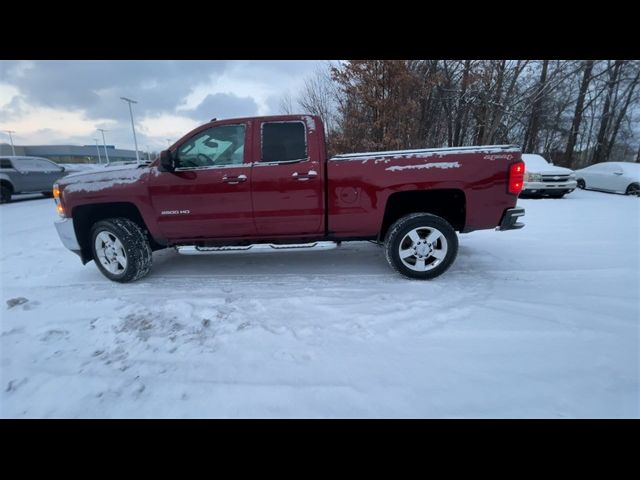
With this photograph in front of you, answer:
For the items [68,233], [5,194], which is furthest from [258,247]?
[5,194]

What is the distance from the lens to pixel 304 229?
3.57 m

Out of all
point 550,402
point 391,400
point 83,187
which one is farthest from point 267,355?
point 83,187

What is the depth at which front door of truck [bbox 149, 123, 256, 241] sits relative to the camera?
3.40 metres

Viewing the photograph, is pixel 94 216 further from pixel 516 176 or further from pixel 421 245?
pixel 516 176

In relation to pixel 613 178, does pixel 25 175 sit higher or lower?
higher

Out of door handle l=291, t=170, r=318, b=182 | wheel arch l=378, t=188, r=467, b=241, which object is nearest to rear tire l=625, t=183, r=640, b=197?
wheel arch l=378, t=188, r=467, b=241

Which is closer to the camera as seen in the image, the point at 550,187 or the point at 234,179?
the point at 234,179

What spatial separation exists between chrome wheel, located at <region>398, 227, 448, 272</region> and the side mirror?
2.83 metres

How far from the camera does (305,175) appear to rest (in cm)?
334

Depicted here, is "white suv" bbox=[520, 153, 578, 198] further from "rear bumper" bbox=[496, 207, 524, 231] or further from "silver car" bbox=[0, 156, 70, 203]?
"silver car" bbox=[0, 156, 70, 203]

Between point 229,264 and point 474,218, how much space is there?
3285mm

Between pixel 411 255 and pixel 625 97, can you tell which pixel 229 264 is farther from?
pixel 625 97

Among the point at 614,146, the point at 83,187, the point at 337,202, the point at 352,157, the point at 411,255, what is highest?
the point at 614,146

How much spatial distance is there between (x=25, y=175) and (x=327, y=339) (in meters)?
14.7
